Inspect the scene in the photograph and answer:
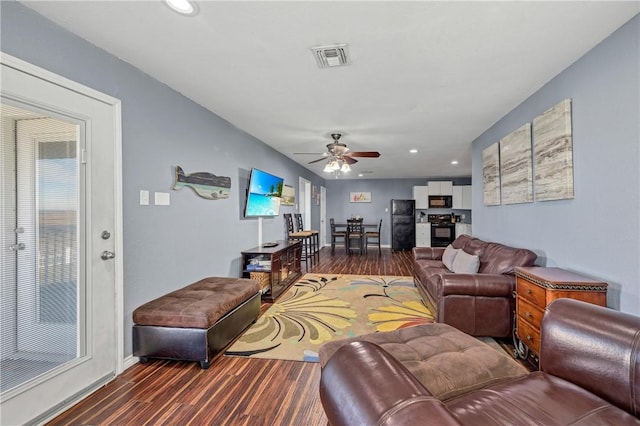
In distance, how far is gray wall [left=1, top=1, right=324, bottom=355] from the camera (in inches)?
70.0

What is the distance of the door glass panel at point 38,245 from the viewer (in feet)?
5.20

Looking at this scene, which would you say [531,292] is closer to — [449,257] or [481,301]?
[481,301]

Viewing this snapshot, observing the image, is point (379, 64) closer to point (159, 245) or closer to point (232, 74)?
point (232, 74)

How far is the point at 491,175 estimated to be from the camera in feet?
12.6

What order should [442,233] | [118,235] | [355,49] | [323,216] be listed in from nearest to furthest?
[355,49] < [118,235] < [442,233] < [323,216]

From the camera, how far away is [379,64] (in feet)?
7.46

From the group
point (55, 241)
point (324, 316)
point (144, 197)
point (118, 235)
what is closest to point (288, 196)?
point (324, 316)

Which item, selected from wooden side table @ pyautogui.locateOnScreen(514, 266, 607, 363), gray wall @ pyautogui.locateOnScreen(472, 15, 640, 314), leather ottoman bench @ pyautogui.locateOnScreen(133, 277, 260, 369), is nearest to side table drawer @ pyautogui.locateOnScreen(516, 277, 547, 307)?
wooden side table @ pyautogui.locateOnScreen(514, 266, 607, 363)

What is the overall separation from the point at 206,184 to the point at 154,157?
2.62 feet

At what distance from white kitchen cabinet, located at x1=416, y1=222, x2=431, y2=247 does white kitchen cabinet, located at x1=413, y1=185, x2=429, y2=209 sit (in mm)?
605

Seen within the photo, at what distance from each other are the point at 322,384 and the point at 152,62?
259 cm

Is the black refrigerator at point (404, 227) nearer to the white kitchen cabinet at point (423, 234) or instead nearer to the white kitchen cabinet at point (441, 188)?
the white kitchen cabinet at point (423, 234)

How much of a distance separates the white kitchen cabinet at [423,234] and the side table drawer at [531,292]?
6.93m

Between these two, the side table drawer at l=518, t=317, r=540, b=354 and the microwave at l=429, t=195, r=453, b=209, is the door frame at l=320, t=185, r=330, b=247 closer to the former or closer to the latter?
the microwave at l=429, t=195, r=453, b=209
